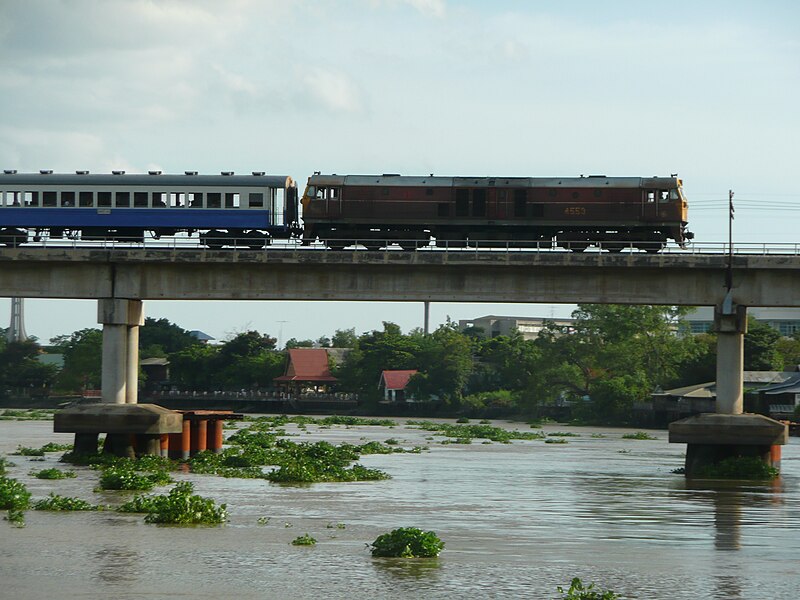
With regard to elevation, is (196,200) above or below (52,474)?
above

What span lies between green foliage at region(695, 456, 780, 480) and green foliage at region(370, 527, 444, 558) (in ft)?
75.5

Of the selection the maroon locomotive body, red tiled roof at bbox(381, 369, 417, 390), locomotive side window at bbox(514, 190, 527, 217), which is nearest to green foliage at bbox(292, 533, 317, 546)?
the maroon locomotive body

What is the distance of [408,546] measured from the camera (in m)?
25.6

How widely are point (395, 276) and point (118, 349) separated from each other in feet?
37.3

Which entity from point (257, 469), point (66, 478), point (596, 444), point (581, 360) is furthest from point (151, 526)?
point (581, 360)

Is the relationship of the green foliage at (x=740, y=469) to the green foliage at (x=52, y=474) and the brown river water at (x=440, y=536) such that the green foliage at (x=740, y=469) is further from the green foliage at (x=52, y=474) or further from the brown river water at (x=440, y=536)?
the green foliage at (x=52, y=474)

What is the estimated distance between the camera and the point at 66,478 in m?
42.2

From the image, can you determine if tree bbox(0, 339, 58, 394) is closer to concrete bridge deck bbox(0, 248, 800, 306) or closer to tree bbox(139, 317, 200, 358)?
tree bbox(139, 317, 200, 358)

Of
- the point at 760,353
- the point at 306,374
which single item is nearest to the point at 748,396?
the point at 760,353

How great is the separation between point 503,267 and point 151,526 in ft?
73.1

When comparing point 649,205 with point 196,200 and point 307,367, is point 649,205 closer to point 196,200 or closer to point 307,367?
point 196,200

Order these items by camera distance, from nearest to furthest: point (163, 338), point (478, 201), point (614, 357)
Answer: point (478, 201) < point (614, 357) < point (163, 338)

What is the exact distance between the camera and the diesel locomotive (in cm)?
5350

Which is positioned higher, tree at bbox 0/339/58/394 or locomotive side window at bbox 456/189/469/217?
locomotive side window at bbox 456/189/469/217
